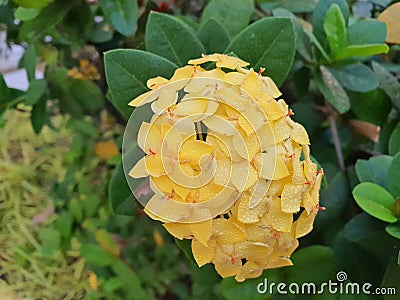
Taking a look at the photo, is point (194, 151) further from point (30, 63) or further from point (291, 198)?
point (30, 63)

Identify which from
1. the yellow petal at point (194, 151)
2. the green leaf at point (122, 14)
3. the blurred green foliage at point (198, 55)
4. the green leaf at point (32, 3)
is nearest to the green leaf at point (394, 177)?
the blurred green foliage at point (198, 55)

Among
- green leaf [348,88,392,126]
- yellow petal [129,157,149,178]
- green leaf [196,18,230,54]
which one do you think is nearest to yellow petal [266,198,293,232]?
yellow petal [129,157,149,178]

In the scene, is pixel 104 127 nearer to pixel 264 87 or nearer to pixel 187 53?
pixel 187 53

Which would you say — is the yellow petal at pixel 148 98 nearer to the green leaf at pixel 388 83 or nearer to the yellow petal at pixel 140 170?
the yellow petal at pixel 140 170

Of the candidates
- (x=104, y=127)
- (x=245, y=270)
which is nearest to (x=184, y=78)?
(x=245, y=270)

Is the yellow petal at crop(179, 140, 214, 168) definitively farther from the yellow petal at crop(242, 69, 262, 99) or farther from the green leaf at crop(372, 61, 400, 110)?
the green leaf at crop(372, 61, 400, 110)

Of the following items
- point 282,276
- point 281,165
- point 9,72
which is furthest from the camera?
point 9,72
